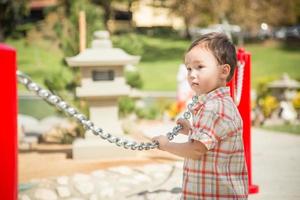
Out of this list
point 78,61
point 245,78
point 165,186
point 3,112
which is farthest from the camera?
point 78,61

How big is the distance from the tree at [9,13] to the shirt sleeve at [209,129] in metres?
24.6

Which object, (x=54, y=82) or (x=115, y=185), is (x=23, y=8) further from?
(x=115, y=185)

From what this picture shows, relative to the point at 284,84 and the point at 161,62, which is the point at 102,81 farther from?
the point at 161,62

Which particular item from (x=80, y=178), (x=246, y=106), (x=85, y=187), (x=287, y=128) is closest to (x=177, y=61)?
(x=287, y=128)

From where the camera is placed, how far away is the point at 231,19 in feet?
102

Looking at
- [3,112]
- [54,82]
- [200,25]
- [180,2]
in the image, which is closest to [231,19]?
[180,2]

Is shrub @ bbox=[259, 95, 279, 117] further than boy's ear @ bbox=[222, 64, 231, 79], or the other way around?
shrub @ bbox=[259, 95, 279, 117]

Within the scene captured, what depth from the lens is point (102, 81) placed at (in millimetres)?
8117

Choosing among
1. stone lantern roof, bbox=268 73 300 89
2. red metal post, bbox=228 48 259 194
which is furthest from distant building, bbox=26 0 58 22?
red metal post, bbox=228 48 259 194

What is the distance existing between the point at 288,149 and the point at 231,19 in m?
23.9

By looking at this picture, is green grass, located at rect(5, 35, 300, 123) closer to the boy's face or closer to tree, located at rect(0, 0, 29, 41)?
tree, located at rect(0, 0, 29, 41)

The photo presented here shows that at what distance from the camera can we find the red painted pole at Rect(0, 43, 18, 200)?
2.18 meters

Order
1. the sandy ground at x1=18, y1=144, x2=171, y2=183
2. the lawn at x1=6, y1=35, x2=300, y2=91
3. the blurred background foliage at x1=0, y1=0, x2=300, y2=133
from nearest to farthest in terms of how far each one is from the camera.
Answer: the sandy ground at x1=18, y1=144, x2=171, y2=183
the blurred background foliage at x1=0, y1=0, x2=300, y2=133
the lawn at x1=6, y1=35, x2=300, y2=91

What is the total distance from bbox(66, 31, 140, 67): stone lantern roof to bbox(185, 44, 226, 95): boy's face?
527 centimetres
